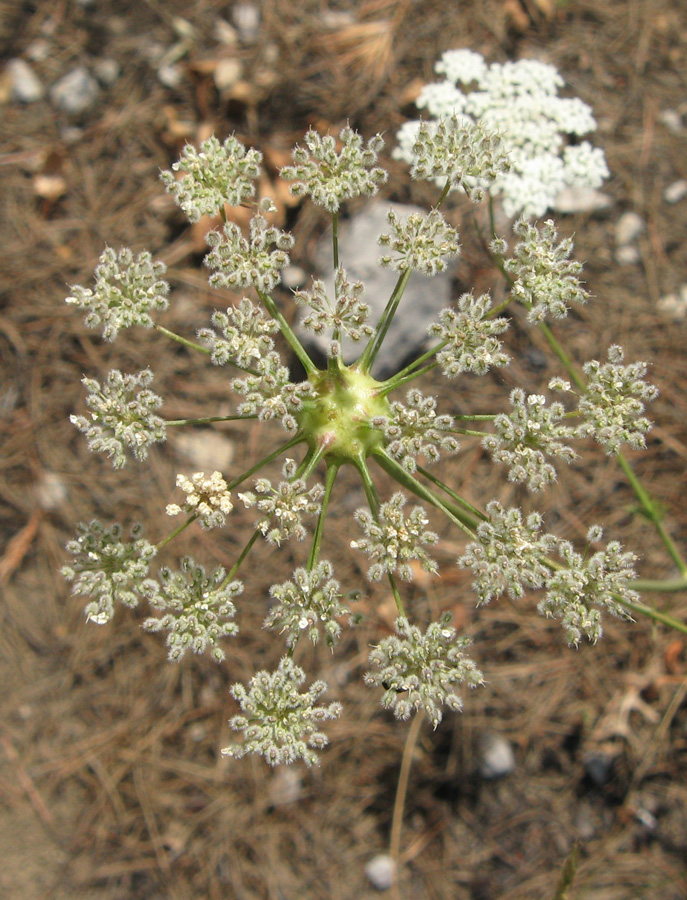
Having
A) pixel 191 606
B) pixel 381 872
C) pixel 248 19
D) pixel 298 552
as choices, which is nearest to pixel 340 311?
pixel 191 606

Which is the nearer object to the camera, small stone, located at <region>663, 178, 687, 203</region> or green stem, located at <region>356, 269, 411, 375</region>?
green stem, located at <region>356, 269, 411, 375</region>

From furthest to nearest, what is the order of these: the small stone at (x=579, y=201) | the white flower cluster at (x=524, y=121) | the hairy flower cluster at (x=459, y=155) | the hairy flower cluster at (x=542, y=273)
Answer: the small stone at (x=579, y=201) → the white flower cluster at (x=524, y=121) → the hairy flower cluster at (x=459, y=155) → the hairy flower cluster at (x=542, y=273)

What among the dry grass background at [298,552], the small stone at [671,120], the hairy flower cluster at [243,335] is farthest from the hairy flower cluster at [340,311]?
the small stone at [671,120]

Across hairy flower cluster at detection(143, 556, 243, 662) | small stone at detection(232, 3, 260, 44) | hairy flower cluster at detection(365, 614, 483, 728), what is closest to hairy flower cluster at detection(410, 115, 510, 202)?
hairy flower cluster at detection(365, 614, 483, 728)

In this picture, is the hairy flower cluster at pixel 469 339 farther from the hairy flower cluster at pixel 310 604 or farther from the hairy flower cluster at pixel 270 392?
the hairy flower cluster at pixel 310 604

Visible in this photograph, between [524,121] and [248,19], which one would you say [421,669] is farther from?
[248,19]

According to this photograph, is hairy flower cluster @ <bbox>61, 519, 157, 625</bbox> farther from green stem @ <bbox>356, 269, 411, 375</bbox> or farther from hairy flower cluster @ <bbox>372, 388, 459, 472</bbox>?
green stem @ <bbox>356, 269, 411, 375</bbox>

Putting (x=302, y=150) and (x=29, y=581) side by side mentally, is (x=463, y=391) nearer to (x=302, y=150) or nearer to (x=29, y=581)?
(x=302, y=150)

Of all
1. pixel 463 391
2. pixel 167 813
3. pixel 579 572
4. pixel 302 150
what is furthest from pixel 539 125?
pixel 167 813
